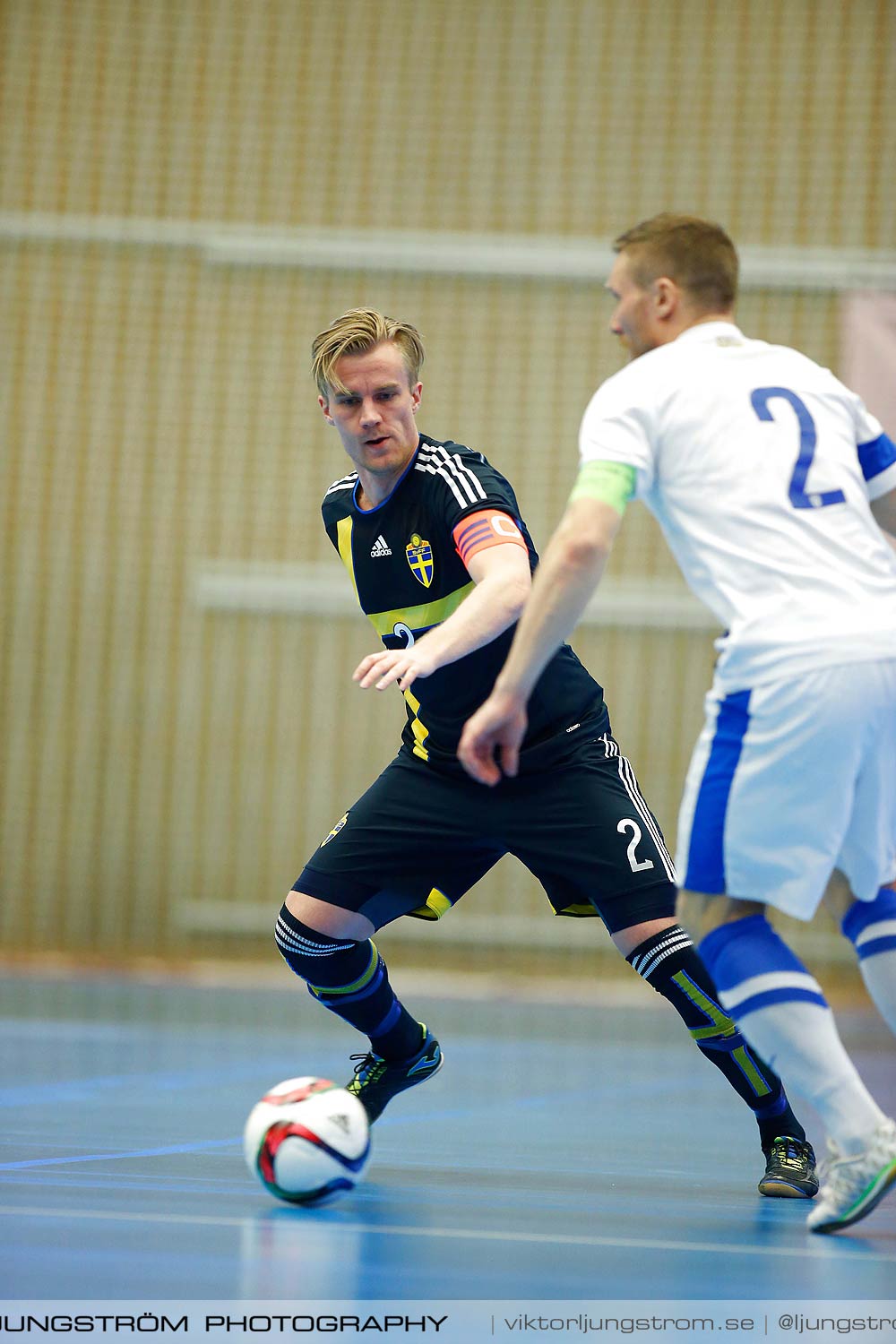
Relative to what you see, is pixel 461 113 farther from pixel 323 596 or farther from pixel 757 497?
pixel 757 497

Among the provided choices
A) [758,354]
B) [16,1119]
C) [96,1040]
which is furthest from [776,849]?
[96,1040]

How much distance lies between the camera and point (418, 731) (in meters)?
4.13

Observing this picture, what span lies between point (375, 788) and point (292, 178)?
7684 mm

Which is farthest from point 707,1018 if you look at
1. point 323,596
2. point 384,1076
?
point 323,596

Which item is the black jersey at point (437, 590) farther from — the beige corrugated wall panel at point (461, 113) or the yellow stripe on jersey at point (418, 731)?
the beige corrugated wall panel at point (461, 113)

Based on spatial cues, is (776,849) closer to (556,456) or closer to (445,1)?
(556,456)

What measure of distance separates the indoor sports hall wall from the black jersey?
6.38 m

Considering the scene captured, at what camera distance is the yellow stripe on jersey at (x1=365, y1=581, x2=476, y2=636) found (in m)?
4.02

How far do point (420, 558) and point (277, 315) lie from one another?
7.13m

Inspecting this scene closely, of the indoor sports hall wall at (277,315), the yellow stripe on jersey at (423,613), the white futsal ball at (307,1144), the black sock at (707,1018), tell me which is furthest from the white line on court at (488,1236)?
the indoor sports hall wall at (277,315)

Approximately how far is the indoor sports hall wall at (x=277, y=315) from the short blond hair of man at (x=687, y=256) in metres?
7.27

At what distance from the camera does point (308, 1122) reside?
10.3ft

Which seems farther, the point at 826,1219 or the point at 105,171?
A: the point at 105,171

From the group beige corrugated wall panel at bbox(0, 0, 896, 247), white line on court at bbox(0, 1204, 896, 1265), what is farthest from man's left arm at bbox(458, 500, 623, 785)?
beige corrugated wall panel at bbox(0, 0, 896, 247)
